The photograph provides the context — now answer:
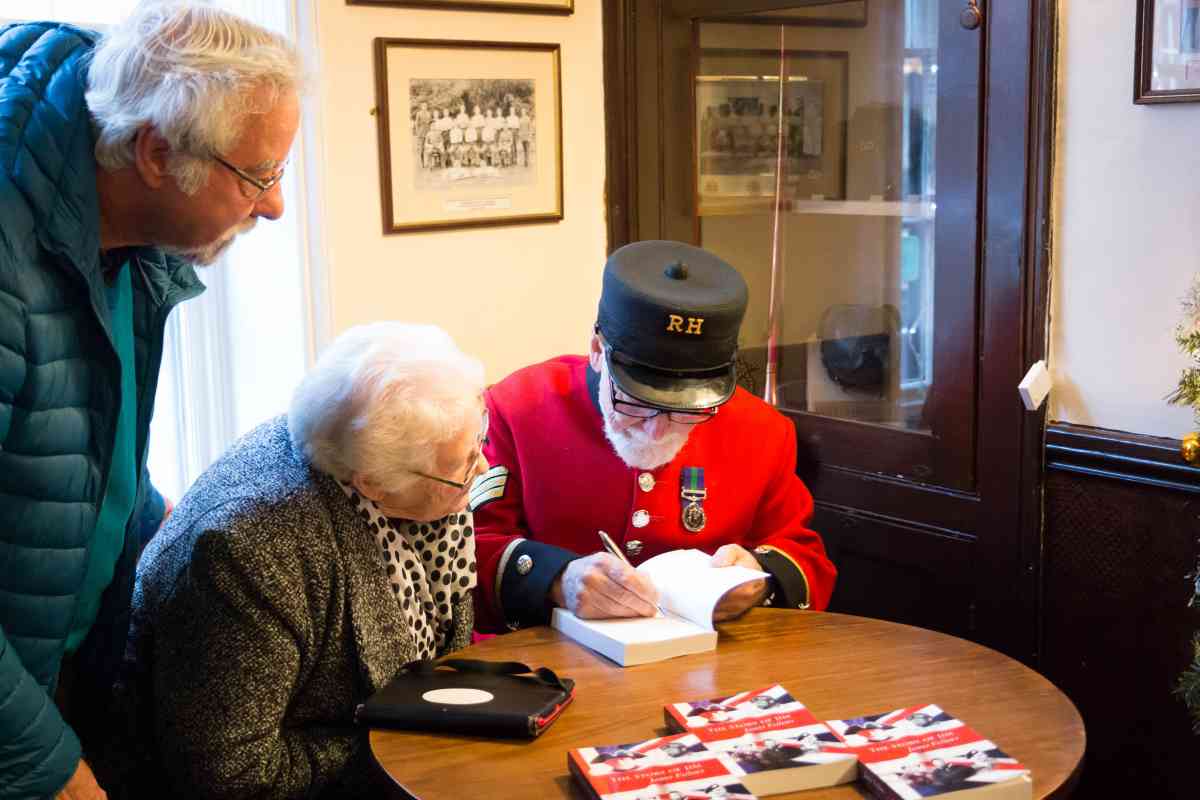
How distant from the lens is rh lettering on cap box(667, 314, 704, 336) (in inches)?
90.1

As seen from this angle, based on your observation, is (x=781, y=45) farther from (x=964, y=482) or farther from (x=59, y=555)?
(x=59, y=555)

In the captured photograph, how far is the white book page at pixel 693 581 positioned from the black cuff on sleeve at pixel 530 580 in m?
0.16

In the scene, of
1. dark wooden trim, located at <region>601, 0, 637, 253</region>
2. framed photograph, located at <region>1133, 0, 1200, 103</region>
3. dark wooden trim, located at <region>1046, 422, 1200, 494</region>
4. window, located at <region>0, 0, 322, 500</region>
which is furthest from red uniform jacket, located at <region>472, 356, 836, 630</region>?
dark wooden trim, located at <region>601, 0, 637, 253</region>

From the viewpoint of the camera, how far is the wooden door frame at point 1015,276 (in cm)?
267

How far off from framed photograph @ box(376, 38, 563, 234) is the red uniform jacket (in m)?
0.82

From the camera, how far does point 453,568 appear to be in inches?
88.2

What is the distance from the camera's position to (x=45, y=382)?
1.61 m

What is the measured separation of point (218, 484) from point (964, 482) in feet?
5.40

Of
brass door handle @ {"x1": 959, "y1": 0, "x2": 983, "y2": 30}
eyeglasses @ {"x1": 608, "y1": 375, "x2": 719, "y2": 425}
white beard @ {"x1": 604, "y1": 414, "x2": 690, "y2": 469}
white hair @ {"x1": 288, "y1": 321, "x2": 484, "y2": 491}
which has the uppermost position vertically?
brass door handle @ {"x1": 959, "y1": 0, "x2": 983, "y2": 30}

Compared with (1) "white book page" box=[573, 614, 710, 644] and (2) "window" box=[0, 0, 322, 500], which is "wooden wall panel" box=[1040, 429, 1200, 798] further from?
(2) "window" box=[0, 0, 322, 500]

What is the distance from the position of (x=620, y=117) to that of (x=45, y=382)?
2.25 m

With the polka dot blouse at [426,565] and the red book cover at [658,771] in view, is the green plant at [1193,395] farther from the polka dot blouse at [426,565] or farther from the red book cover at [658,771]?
the polka dot blouse at [426,565]

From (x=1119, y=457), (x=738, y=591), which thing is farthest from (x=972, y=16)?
(x=738, y=591)

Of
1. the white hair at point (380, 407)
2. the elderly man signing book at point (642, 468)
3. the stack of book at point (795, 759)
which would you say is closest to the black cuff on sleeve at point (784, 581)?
the elderly man signing book at point (642, 468)
